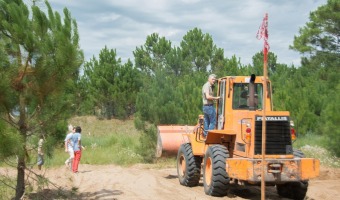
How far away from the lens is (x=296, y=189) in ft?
29.1

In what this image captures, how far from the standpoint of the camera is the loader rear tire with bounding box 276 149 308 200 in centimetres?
876

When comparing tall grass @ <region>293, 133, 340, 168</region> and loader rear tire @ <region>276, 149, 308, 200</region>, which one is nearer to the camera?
loader rear tire @ <region>276, 149, 308, 200</region>

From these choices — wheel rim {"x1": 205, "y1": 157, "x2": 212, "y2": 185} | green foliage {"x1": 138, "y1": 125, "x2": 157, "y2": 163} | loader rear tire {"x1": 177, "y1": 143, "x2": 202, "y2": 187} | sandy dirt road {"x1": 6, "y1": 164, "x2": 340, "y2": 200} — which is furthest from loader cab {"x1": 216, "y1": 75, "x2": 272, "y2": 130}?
green foliage {"x1": 138, "y1": 125, "x2": 157, "y2": 163}

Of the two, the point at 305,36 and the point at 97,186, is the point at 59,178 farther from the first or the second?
the point at 305,36

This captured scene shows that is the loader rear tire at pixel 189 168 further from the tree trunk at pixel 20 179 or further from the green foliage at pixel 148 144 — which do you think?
the green foliage at pixel 148 144

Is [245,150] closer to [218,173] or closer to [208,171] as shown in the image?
[218,173]

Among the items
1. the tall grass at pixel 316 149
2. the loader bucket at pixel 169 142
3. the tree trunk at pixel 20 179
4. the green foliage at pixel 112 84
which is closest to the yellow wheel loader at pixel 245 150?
A: the loader bucket at pixel 169 142

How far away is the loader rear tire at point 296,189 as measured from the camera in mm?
8758

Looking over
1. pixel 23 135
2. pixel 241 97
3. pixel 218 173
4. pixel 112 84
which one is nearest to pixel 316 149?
pixel 241 97

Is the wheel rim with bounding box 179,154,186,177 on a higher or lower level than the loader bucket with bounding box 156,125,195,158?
lower

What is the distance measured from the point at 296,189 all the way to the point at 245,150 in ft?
4.37

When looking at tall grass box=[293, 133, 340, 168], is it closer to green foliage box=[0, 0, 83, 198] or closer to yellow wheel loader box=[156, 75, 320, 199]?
yellow wheel loader box=[156, 75, 320, 199]

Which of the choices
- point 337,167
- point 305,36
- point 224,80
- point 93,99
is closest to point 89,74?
point 93,99

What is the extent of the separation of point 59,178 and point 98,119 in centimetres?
3300
